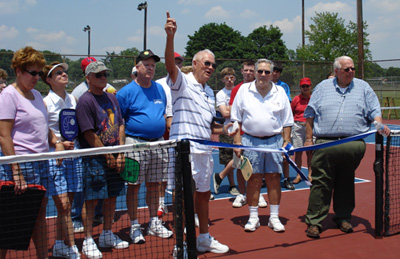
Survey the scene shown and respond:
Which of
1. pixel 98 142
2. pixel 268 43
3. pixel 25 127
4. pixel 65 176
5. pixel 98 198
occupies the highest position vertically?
pixel 268 43

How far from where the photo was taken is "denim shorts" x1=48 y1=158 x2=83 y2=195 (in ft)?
12.2

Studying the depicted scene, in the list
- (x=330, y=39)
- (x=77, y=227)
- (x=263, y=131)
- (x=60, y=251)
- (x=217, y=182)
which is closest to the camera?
(x=60, y=251)

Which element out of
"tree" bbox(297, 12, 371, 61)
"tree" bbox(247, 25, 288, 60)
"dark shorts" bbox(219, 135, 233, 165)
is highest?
"tree" bbox(247, 25, 288, 60)

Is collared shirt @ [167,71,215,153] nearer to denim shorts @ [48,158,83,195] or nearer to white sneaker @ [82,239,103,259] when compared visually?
denim shorts @ [48,158,83,195]

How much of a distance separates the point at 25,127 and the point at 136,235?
184cm

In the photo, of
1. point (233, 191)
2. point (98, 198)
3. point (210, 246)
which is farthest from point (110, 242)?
point (233, 191)

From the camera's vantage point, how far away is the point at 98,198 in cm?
409

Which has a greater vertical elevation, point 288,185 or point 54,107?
point 54,107

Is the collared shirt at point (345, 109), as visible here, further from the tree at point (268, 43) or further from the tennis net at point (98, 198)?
the tree at point (268, 43)

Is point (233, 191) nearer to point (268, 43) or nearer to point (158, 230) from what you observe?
point (158, 230)

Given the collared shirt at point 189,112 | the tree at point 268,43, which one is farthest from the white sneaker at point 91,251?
the tree at point 268,43

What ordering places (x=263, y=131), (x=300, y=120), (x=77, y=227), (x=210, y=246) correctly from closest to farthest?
1. (x=210, y=246)
2. (x=263, y=131)
3. (x=77, y=227)
4. (x=300, y=120)

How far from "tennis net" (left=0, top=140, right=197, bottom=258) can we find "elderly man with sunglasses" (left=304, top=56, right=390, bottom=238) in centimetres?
185

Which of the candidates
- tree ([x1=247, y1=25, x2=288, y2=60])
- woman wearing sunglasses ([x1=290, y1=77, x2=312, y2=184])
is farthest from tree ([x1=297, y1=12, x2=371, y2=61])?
tree ([x1=247, y1=25, x2=288, y2=60])
